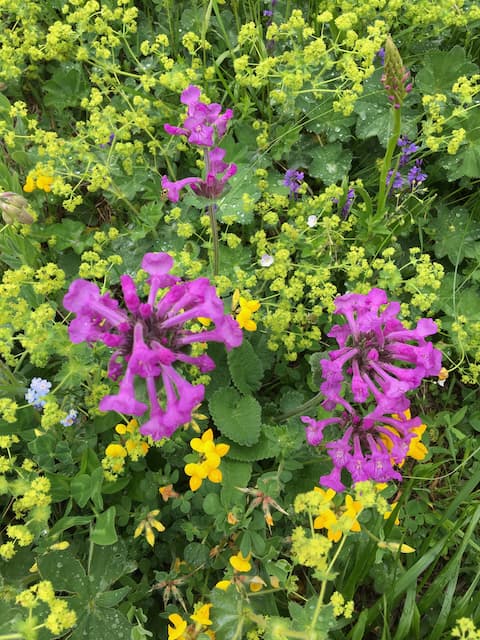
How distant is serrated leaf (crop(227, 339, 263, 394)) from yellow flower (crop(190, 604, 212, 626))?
0.85m

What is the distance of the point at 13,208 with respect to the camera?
7.93 feet

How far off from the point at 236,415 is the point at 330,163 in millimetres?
1481

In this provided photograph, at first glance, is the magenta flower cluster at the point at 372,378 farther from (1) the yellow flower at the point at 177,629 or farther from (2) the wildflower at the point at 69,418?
(2) the wildflower at the point at 69,418

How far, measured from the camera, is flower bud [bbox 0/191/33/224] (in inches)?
95.0

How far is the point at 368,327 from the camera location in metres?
1.85

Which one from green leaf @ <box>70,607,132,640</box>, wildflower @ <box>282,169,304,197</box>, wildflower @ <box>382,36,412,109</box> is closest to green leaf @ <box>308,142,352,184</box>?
wildflower @ <box>282,169,304,197</box>

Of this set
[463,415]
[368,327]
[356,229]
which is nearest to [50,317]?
[368,327]

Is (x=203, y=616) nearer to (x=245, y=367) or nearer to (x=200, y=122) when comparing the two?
(x=245, y=367)

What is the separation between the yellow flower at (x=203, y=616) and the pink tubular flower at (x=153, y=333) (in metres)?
0.82

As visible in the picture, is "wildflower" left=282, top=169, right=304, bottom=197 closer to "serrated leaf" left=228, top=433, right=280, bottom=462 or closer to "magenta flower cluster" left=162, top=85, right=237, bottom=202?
"magenta flower cluster" left=162, top=85, right=237, bottom=202

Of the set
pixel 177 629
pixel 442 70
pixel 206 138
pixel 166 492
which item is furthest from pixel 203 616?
pixel 442 70

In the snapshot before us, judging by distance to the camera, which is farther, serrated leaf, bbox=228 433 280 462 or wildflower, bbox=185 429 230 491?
serrated leaf, bbox=228 433 280 462

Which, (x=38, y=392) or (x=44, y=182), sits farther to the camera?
(x=44, y=182)

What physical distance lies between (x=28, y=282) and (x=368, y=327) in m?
1.41
